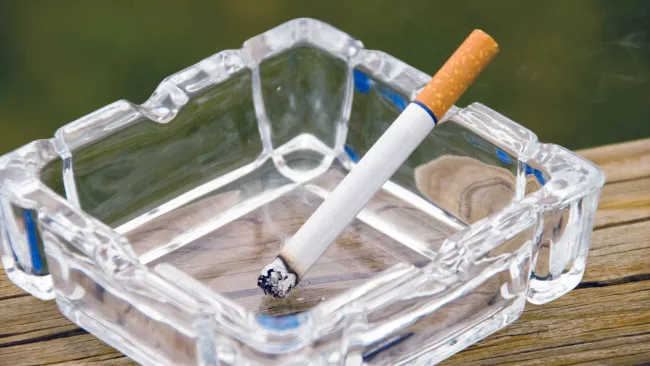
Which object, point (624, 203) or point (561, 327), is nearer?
point (561, 327)

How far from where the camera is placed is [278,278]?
0.96 meters

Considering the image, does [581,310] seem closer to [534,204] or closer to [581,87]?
[534,204]

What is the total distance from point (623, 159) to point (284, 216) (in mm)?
379

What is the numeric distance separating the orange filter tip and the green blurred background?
3.88 ft

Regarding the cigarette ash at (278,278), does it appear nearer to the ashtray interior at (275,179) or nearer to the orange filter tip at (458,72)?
the ashtray interior at (275,179)

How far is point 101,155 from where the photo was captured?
3.55 ft

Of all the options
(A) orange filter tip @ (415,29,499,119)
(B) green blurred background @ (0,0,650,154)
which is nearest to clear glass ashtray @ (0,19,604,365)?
(A) orange filter tip @ (415,29,499,119)

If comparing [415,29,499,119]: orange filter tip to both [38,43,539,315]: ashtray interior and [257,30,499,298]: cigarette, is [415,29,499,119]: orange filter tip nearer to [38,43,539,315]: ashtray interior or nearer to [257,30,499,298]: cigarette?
[257,30,499,298]: cigarette

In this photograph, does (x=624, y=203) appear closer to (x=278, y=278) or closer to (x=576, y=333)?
(x=576, y=333)

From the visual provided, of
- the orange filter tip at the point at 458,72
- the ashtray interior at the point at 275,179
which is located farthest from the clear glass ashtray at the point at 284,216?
the orange filter tip at the point at 458,72

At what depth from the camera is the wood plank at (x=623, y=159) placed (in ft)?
3.90

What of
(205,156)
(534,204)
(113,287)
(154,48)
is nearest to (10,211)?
(113,287)

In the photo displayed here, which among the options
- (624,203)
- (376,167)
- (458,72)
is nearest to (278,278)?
(376,167)

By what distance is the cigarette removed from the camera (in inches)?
37.7
